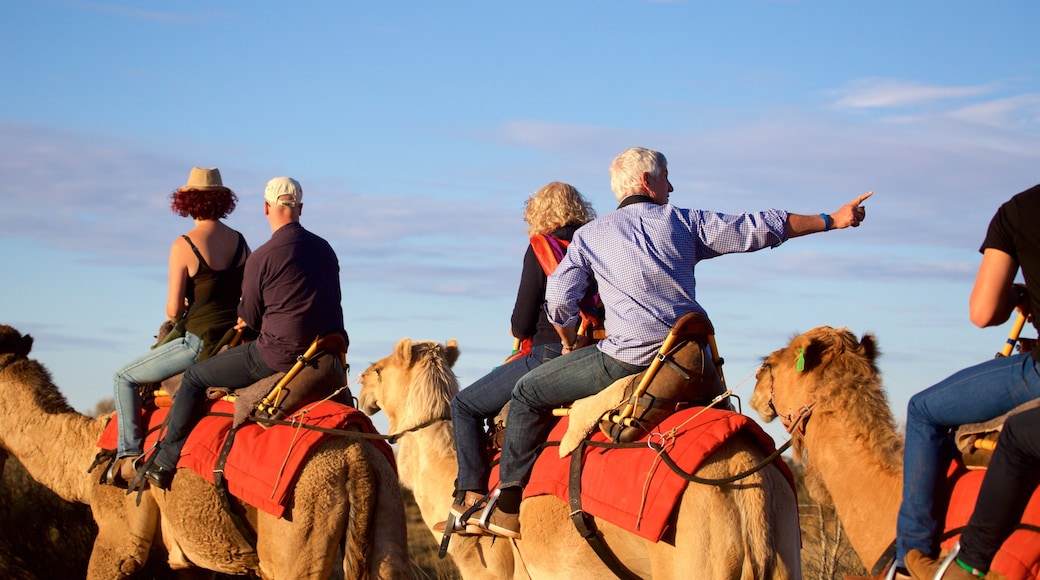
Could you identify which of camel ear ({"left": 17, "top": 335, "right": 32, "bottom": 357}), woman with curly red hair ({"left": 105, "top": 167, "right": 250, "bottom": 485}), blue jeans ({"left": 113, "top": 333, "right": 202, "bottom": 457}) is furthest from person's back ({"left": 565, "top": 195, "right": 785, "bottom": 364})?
camel ear ({"left": 17, "top": 335, "right": 32, "bottom": 357})

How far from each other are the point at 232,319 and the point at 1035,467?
6.22m

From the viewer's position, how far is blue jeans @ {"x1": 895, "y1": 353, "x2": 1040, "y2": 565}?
17.4 feet

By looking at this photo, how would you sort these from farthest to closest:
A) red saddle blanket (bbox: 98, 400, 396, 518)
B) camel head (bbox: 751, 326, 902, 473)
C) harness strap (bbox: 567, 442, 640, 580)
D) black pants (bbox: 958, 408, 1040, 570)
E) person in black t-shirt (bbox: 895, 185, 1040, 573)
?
1. red saddle blanket (bbox: 98, 400, 396, 518)
2. harness strap (bbox: 567, 442, 640, 580)
3. camel head (bbox: 751, 326, 902, 473)
4. person in black t-shirt (bbox: 895, 185, 1040, 573)
5. black pants (bbox: 958, 408, 1040, 570)

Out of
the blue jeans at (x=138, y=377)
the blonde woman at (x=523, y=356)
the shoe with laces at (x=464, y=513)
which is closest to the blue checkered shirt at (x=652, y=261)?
the blonde woman at (x=523, y=356)

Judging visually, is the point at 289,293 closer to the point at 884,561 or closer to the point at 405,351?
the point at 405,351

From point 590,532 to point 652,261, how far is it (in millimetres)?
1558

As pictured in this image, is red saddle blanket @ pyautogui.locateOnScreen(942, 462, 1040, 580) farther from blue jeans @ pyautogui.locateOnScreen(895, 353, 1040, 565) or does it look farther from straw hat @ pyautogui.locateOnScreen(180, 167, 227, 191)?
straw hat @ pyautogui.locateOnScreen(180, 167, 227, 191)

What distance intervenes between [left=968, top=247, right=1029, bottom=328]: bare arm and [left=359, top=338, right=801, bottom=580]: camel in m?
1.53

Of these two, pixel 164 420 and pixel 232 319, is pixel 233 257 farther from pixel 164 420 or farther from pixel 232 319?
pixel 164 420

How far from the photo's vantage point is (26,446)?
10883 mm

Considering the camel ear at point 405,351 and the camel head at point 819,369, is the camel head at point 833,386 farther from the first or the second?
the camel ear at point 405,351

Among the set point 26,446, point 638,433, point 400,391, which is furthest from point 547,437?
point 26,446

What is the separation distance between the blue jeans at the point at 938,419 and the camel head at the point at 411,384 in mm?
4008

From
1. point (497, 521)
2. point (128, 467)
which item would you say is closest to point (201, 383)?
point (128, 467)
